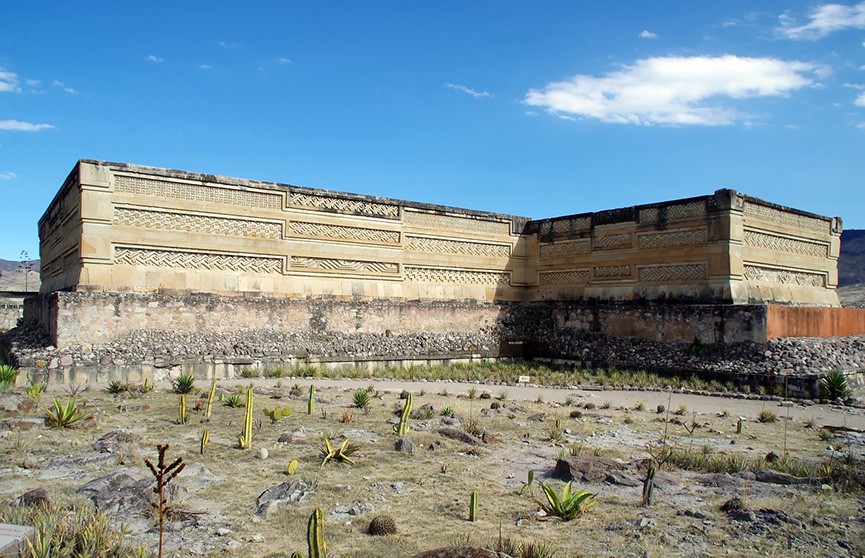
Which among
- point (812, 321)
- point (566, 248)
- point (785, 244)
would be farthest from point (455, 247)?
point (812, 321)

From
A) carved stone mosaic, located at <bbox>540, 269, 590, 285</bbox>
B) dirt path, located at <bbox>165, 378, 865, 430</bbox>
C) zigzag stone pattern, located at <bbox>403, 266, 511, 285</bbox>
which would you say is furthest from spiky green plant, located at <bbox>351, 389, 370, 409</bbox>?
carved stone mosaic, located at <bbox>540, 269, 590, 285</bbox>

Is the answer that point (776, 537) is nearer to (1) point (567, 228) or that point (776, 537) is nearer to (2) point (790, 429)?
(2) point (790, 429)

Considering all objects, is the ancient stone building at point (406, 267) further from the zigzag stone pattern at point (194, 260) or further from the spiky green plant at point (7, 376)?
the spiky green plant at point (7, 376)

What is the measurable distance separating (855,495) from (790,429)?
11.6 feet

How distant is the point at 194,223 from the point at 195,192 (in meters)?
0.64

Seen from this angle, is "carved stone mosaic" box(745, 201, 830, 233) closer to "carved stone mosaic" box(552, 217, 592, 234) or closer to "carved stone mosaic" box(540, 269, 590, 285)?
"carved stone mosaic" box(552, 217, 592, 234)

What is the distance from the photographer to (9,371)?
9.76 metres

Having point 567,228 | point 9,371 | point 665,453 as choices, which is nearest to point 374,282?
point 567,228

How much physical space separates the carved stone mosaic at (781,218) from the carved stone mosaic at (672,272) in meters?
1.44

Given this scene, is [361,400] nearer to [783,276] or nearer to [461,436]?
[461,436]

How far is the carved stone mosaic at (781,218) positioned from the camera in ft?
46.2

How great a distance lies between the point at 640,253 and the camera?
15.3m

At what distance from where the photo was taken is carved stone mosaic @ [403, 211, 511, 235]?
638 inches

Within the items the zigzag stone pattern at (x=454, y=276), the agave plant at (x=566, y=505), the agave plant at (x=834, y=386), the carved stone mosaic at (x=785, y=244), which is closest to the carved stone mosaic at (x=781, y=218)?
the carved stone mosaic at (x=785, y=244)
